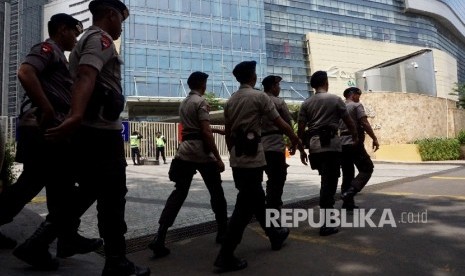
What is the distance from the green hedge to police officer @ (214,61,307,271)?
13814mm

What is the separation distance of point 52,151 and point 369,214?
11.9 ft

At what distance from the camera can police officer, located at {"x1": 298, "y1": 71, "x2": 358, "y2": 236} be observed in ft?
12.9

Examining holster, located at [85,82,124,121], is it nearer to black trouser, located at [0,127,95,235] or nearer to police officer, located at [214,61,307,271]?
black trouser, located at [0,127,95,235]

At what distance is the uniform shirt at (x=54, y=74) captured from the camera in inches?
109

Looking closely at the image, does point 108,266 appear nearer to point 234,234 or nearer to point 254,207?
point 234,234

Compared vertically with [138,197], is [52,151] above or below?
above

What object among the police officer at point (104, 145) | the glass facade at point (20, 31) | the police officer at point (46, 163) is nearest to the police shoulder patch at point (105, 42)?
the police officer at point (104, 145)

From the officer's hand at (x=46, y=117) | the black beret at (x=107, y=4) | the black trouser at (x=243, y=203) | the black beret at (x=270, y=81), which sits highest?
the black beret at (x=107, y=4)

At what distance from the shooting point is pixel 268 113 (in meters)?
3.22

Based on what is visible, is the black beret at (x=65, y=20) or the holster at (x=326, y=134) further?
the holster at (x=326, y=134)

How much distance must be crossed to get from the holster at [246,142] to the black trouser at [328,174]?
1111mm

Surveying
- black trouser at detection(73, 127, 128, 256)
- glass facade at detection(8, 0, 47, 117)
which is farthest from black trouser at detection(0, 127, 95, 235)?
glass facade at detection(8, 0, 47, 117)

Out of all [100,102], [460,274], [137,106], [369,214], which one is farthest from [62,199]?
[137,106]

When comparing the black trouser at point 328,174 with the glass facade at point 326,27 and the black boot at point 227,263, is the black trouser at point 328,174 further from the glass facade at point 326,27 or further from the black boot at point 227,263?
the glass facade at point 326,27
